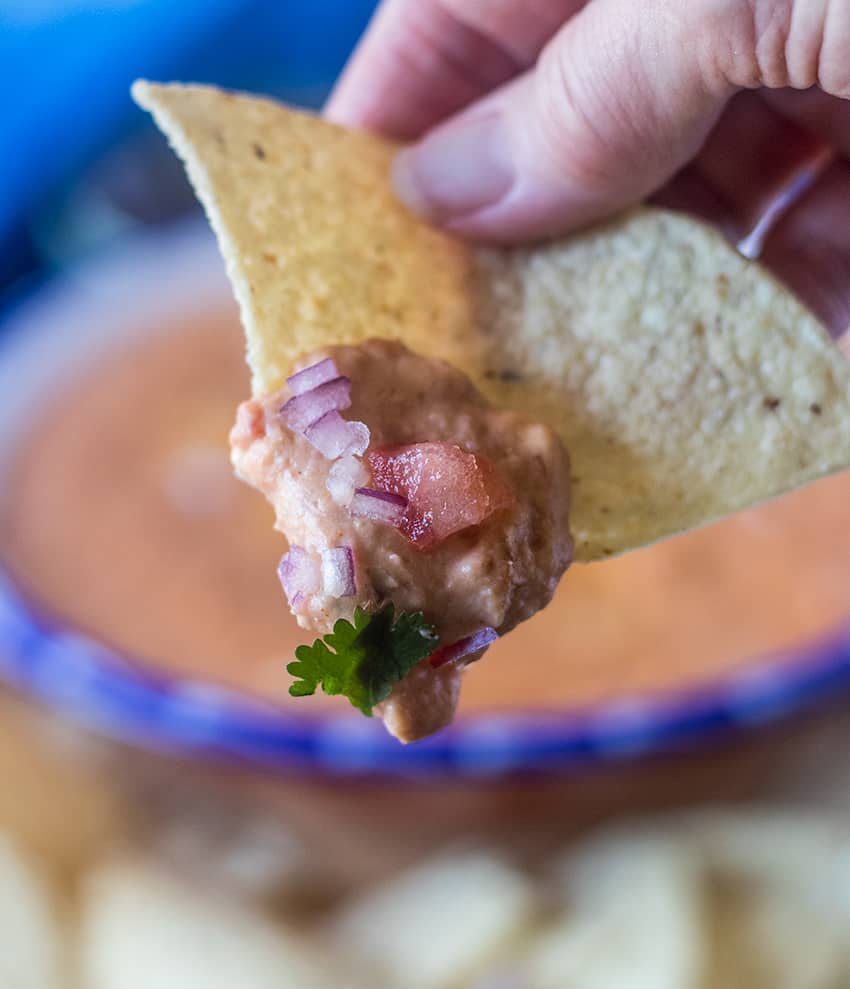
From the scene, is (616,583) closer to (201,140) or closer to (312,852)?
(312,852)

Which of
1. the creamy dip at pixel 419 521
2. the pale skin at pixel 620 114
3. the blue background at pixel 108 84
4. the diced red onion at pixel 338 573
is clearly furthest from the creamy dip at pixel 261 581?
the diced red onion at pixel 338 573

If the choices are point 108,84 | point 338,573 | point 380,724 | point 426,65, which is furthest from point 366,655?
point 108,84

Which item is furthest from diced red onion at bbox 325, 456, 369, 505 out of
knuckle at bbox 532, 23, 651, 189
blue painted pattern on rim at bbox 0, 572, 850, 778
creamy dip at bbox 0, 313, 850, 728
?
creamy dip at bbox 0, 313, 850, 728

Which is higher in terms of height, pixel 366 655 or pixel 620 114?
pixel 620 114

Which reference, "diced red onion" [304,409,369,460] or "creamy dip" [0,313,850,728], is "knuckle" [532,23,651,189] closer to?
"diced red onion" [304,409,369,460]

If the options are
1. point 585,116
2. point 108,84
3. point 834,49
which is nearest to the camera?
point 834,49

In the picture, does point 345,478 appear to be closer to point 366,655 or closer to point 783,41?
point 366,655

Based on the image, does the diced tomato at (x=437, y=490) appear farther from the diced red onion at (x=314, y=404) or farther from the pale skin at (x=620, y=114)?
the pale skin at (x=620, y=114)
